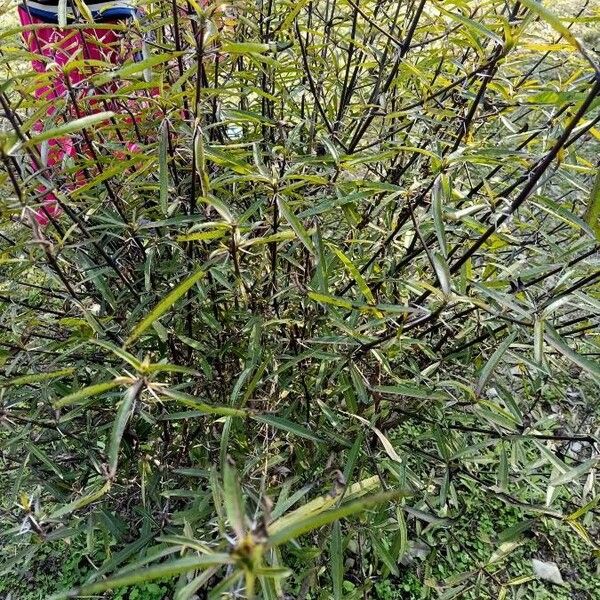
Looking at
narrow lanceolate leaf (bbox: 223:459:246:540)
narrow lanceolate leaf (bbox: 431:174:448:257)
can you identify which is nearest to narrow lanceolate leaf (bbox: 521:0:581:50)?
narrow lanceolate leaf (bbox: 431:174:448:257)

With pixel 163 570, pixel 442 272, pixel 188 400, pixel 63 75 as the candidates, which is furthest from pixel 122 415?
pixel 63 75

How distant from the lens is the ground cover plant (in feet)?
3.18

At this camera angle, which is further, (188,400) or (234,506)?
(188,400)

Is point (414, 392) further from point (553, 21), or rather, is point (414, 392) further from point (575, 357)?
point (553, 21)

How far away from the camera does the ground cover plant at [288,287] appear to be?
3.18 feet

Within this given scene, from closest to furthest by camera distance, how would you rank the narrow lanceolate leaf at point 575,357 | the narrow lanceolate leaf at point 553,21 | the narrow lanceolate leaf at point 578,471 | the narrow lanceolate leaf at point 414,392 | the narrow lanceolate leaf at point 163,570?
the narrow lanceolate leaf at point 163,570 < the narrow lanceolate leaf at point 553,21 < the narrow lanceolate leaf at point 575,357 < the narrow lanceolate leaf at point 578,471 < the narrow lanceolate leaf at point 414,392

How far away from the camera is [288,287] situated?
1104 millimetres

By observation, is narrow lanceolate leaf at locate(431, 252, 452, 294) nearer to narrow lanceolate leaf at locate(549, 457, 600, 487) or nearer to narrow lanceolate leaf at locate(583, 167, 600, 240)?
narrow lanceolate leaf at locate(583, 167, 600, 240)

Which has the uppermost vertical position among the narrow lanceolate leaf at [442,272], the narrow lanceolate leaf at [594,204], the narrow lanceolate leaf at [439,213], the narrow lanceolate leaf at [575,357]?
the narrow lanceolate leaf at [594,204]

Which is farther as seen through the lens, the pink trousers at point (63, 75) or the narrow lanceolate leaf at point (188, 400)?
the pink trousers at point (63, 75)

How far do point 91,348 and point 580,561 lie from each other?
5.00ft

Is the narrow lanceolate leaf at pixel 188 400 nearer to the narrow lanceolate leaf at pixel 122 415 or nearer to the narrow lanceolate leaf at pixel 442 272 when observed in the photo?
the narrow lanceolate leaf at pixel 122 415

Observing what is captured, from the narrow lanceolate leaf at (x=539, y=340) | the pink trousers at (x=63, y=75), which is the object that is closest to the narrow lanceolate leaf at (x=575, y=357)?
the narrow lanceolate leaf at (x=539, y=340)

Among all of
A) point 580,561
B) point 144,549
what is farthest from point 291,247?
point 580,561
